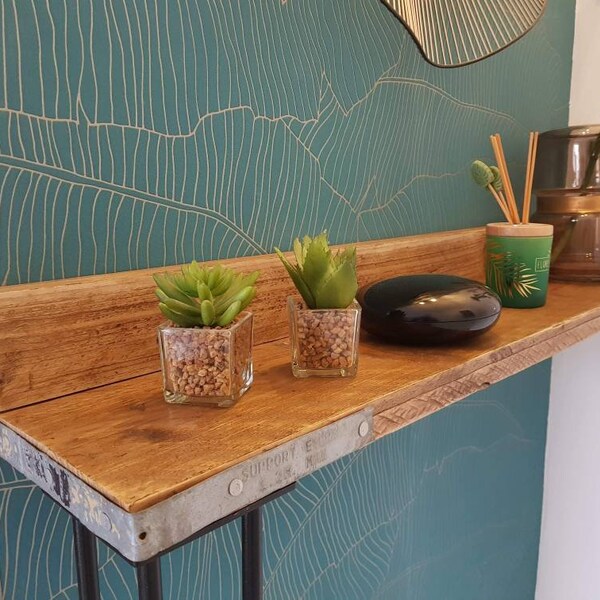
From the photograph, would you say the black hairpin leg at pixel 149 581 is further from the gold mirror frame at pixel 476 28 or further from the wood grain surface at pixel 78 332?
the gold mirror frame at pixel 476 28

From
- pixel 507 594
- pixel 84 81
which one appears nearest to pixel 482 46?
pixel 84 81

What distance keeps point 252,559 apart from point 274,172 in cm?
42

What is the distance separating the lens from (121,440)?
42cm

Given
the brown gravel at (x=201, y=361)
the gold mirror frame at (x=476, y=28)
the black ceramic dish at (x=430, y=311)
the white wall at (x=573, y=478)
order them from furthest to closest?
the white wall at (x=573, y=478), the gold mirror frame at (x=476, y=28), the black ceramic dish at (x=430, y=311), the brown gravel at (x=201, y=361)

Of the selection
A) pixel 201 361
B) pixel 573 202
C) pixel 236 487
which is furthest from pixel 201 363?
pixel 573 202

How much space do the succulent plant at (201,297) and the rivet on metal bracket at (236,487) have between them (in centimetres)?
13

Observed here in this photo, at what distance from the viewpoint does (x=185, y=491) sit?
0.35 m

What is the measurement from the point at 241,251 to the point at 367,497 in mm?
455

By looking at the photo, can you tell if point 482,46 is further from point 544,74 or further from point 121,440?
point 121,440

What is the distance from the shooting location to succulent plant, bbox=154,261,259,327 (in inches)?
18.5

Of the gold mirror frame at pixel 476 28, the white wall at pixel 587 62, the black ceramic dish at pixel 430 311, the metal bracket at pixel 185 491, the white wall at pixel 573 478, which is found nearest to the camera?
the metal bracket at pixel 185 491

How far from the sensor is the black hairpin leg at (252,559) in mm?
508

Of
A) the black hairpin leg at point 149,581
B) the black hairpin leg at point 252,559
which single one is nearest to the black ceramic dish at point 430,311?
the black hairpin leg at point 252,559

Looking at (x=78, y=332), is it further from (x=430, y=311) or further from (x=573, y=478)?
(x=573, y=478)
